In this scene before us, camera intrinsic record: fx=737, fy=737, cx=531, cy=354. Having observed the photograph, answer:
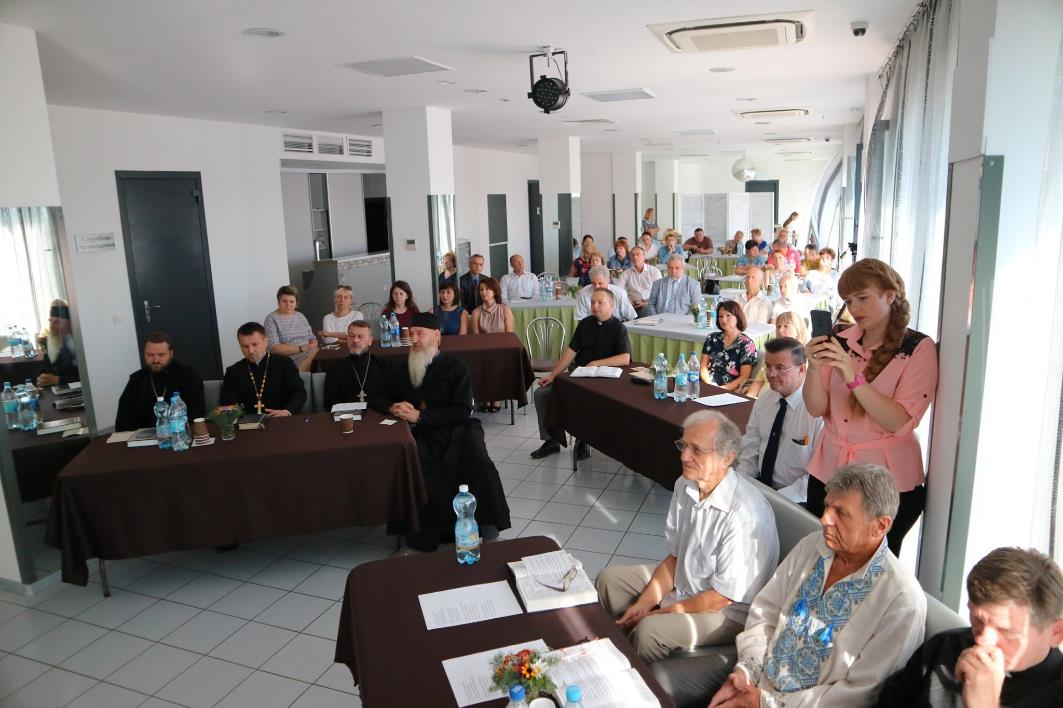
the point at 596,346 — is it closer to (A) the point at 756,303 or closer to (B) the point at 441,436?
(B) the point at 441,436

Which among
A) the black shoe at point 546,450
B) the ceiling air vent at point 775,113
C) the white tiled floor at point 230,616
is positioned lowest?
the white tiled floor at point 230,616

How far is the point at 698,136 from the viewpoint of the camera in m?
13.9

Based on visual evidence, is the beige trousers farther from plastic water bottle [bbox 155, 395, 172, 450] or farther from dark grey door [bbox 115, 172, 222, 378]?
dark grey door [bbox 115, 172, 222, 378]

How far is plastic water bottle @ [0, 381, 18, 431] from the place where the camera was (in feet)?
13.4

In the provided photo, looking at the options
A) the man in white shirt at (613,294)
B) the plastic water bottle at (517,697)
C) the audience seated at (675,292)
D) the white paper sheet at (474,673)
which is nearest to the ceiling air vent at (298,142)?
the man in white shirt at (613,294)

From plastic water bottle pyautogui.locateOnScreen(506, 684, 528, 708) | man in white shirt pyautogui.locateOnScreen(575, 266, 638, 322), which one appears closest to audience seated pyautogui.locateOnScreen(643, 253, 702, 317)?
man in white shirt pyautogui.locateOnScreen(575, 266, 638, 322)

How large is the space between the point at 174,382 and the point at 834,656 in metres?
4.11

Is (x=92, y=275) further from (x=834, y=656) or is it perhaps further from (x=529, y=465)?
(x=834, y=656)

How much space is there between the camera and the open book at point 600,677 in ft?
6.20

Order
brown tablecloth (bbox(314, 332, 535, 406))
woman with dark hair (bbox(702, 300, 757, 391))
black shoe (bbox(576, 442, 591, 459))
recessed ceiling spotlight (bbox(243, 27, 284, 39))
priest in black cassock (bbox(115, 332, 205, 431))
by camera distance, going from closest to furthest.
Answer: recessed ceiling spotlight (bbox(243, 27, 284, 39)), priest in black cassock (bbox(115, 332, 205, 431)), woman with dark hair (bbox(702, 300, 757, 391)), black shoe (bbox(576, 442, 591, 459)), brown tablecloth (bbox(314, 332, 535, 406))

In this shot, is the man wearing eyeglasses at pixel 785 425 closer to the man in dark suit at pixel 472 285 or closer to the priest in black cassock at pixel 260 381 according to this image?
the priest in black cassock at pixel 260 381

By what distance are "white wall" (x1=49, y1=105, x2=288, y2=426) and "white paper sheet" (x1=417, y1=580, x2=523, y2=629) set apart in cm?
505

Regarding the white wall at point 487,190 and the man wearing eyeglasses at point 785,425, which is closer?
the man wearing eyeglasses at point 785,425

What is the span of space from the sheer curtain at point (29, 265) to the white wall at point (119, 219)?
187cm
